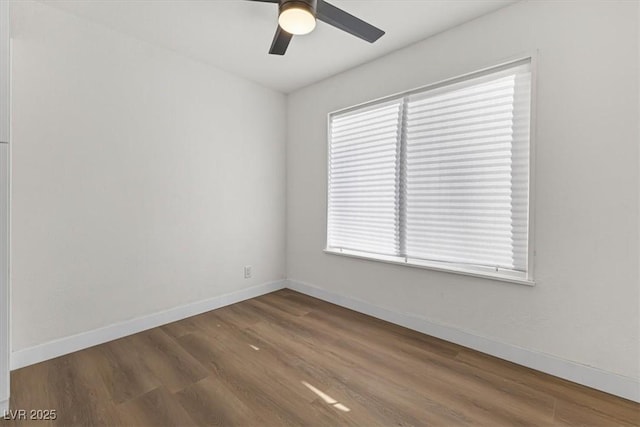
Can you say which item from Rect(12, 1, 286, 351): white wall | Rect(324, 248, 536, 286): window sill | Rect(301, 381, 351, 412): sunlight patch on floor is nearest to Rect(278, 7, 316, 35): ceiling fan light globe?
Rect(12, 1, 286, 351): white wall

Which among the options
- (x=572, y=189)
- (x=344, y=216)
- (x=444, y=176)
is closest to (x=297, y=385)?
(x=344, y=216)

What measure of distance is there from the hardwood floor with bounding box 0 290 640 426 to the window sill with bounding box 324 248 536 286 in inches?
23.9

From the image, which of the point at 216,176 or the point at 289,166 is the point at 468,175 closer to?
the point at 289,166

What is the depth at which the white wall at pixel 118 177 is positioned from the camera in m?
2.02

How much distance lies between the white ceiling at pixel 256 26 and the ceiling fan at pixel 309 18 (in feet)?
1.08

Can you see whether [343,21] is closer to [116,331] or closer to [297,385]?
[297,385]

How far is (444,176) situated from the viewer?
2.41 m

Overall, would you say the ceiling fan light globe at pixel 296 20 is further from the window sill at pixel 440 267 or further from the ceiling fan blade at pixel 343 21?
the window sill at pixel 440 267

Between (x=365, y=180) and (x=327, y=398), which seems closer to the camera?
(x=327, y=398)

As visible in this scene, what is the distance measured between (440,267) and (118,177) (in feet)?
9.37

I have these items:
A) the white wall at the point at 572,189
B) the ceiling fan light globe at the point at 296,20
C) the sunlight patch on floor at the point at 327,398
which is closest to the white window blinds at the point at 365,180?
the white wall at the point at 572,189

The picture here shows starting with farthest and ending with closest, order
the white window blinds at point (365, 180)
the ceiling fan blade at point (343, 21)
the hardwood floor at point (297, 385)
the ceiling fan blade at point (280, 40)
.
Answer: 1. the white window blinds at point (365, 180)
2. the ceiling fan blade at point (280, 40)
3. the ceiling fan blade at point (343, 21)
4. the hardwood floor at point (297, 385)

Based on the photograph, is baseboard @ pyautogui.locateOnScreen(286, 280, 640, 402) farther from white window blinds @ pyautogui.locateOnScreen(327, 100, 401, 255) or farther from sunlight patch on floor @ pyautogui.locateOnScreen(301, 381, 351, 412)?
sunlight patch on floor @ pyautogui.locateOnScreen(301, 381, 351, 412)

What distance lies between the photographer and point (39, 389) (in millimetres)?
1742
